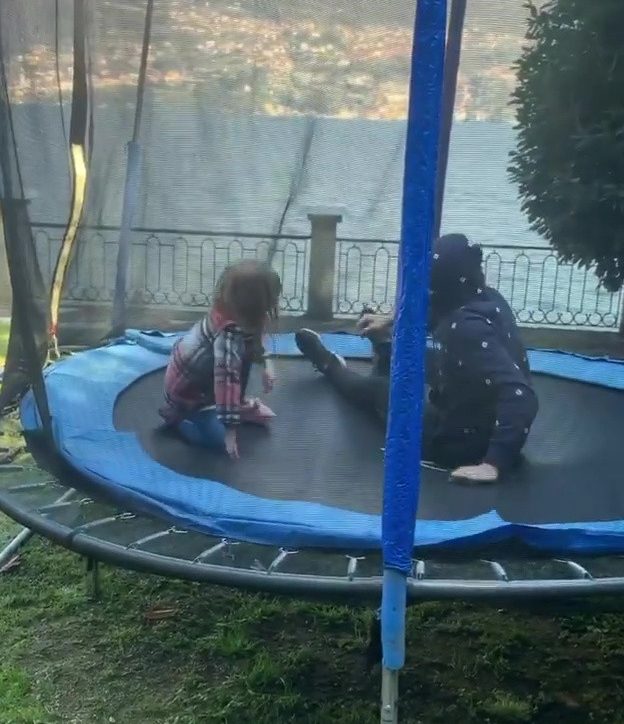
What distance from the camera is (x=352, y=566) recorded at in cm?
159

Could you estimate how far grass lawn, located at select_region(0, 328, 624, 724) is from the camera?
6.22 feet

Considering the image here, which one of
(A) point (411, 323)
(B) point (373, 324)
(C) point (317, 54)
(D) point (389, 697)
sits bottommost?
(D) point (389, 697)

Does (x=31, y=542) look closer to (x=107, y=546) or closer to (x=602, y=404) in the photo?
(x=107, y=546)

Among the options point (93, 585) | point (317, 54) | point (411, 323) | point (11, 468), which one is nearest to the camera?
point (411, 323)

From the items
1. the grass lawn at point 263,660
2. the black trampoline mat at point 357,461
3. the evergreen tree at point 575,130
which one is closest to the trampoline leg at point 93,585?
the grass lawn at point 263,660

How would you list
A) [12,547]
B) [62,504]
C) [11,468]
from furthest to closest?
[12,547] < [11,468] < [62,504]

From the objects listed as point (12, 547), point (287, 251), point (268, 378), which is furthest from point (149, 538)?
point (12, 547)

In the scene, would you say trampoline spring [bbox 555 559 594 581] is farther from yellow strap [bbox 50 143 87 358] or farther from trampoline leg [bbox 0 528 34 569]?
trampoline leg [bbox 0 528 34 569]

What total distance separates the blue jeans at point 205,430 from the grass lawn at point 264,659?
0.48m

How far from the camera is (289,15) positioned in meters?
1.68

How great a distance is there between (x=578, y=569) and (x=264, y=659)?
811mm

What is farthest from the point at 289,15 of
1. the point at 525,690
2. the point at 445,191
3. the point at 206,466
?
the point at 525,690

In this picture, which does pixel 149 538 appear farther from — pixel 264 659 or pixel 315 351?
pixel 315 351

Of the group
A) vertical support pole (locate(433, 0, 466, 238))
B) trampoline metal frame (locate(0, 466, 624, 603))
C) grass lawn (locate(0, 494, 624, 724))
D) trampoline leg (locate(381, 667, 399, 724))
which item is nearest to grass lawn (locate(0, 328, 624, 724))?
grass lawn (locate(0, 494, 624, 724))
